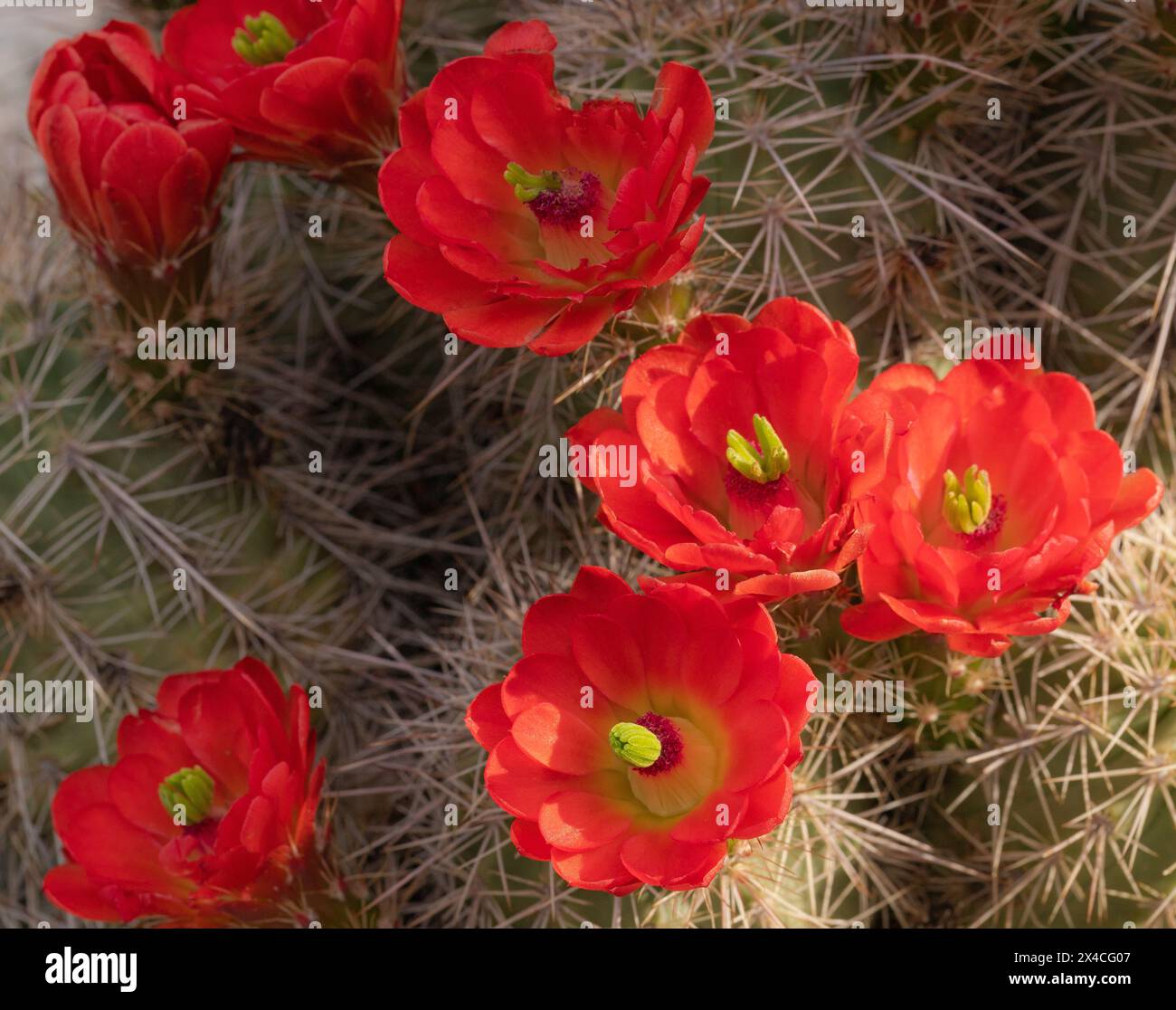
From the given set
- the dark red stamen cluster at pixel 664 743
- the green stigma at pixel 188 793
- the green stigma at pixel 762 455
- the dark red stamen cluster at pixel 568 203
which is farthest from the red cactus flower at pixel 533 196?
the green stigma at pixel 188 793

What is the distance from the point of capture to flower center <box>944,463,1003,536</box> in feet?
2.21

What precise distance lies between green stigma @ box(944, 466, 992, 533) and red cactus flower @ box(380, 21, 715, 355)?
0.20m

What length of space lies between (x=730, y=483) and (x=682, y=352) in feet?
0.28

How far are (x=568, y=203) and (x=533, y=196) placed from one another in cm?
2

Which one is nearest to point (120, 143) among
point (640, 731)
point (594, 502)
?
point (594, 502)

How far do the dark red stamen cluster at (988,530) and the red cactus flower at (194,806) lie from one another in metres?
0.43

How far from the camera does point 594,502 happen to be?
0.95 metres

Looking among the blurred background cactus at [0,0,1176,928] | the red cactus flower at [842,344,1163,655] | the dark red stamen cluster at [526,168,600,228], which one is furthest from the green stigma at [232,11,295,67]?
the red cactus flower at [842,344,1163,655]

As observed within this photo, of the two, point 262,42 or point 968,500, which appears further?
point 262,42

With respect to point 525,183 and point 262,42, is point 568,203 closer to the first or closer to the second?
point 525,183

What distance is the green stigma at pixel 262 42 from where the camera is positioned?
Result: 83 centimetres
